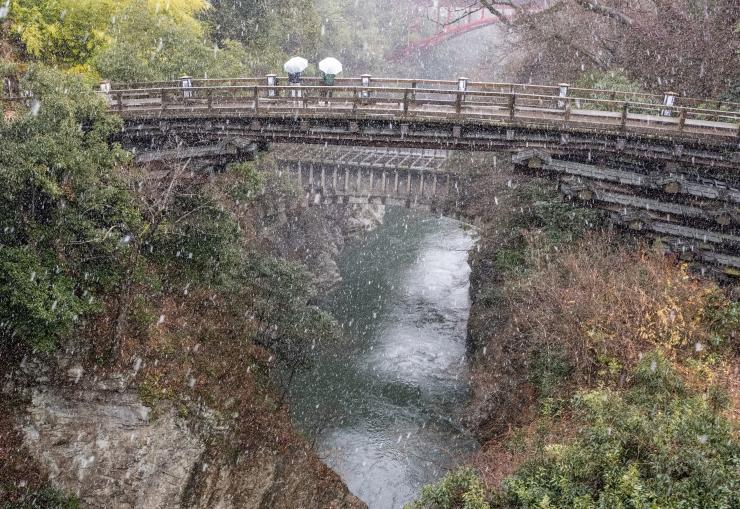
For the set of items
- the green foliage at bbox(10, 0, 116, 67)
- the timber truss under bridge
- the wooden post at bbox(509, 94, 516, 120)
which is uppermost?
the green foliage at bbox(10, 0, 116, 67)

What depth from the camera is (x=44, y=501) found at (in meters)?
16.3

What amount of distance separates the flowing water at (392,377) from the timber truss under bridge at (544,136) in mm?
10799

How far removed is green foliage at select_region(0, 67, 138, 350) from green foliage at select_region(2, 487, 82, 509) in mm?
4300

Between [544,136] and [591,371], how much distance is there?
7.74m

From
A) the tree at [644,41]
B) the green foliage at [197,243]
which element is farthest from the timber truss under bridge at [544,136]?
the tree at [644,41]

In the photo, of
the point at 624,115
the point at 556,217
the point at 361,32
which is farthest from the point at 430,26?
the point at 624,115

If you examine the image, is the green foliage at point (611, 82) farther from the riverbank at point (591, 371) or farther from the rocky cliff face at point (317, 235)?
the rocky cliff face at point (317, 235)

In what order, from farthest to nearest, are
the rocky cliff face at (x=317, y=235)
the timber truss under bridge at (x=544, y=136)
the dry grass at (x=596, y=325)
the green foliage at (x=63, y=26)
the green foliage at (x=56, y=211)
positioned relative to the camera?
the rocky cliff face at (x=317, y=235)
the green foliage at (x=63, y=26)
the timber truss under bridge at (x=544, y=136)
the dry grass at (x=596, y=325)
the green foliage at (x=56, y=211)

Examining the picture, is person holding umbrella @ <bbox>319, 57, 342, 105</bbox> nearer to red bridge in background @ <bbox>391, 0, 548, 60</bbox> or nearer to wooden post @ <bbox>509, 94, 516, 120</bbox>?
wooden post @ <bbox>509, 94, 516, 120</bbox>

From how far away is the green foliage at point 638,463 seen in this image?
10242 mm

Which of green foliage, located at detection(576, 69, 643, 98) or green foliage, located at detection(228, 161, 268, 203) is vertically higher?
green foliage, located at detection(576, 69, 643, 98)

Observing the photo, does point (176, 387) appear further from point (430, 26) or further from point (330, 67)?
point (430, 26)

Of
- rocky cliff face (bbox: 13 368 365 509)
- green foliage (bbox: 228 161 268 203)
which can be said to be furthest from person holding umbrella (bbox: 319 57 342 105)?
rocky cliff face (bbox: 13 368 365 509)

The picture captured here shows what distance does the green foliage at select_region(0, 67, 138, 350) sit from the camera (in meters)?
14.5
